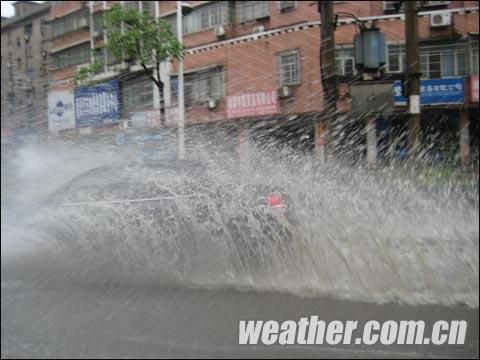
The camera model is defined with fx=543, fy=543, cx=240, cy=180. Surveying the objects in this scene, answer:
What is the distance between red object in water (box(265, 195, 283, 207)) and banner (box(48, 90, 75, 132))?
5.93 ft

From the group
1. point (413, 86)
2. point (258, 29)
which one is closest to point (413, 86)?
point (413, 86)

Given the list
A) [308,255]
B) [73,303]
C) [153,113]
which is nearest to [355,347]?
[308,255]

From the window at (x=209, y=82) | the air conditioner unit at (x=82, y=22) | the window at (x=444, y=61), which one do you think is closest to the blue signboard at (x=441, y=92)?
the window at (x=444, y=61)

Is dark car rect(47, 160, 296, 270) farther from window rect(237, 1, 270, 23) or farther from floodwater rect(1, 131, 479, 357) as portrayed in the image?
window rect(237, 1, 270, 23)

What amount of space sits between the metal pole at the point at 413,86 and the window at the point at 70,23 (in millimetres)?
20486

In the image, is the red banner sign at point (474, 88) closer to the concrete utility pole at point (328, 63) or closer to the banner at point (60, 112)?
the concrete utility pole at point (328, 63)

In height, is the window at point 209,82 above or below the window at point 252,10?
below

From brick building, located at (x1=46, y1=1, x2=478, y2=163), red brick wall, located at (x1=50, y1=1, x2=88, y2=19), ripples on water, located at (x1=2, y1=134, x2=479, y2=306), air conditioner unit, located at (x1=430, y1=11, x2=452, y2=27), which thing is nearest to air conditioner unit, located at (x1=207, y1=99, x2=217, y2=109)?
brick building, located at (x1=46, y1=1, x2=478, y2=163)

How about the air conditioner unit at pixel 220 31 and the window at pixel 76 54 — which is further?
the window at pixel 76 54

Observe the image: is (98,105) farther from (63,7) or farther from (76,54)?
(63,7)

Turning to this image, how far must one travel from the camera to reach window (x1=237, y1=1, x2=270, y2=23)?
19047 millimetres

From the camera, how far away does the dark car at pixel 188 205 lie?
4.36 metres

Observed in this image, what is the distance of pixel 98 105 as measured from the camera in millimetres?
4773

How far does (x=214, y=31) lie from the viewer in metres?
19.5
